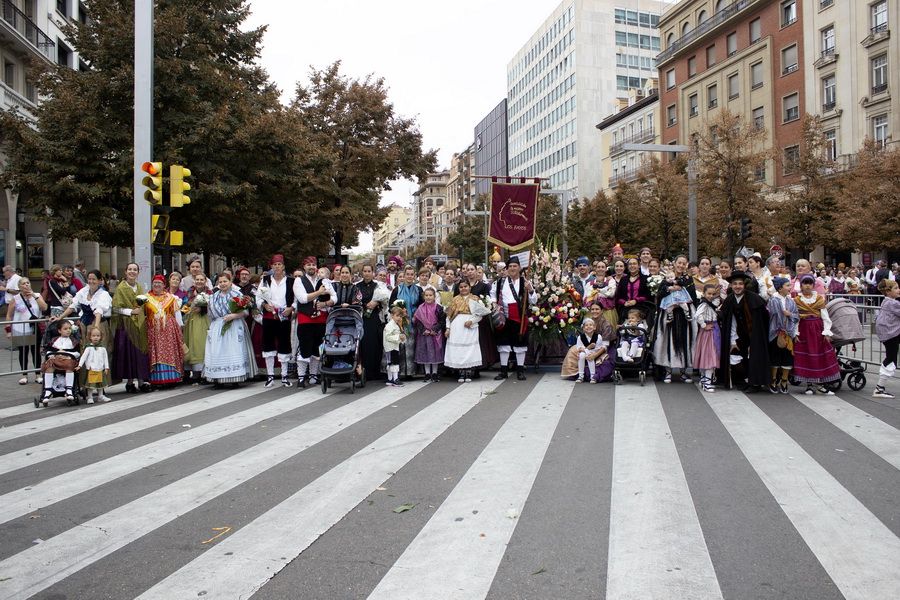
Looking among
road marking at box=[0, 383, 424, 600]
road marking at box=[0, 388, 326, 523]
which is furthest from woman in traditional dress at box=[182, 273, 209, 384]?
road marking at box=[0, 383, 424, 600]

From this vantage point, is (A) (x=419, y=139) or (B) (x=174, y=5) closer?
(B) (x=174, y=5)

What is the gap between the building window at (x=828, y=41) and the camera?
38.4 meters

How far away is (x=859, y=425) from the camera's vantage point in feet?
25.0

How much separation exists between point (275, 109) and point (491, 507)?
21420 millimetres

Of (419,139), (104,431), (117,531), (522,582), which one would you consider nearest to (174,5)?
(419,139)

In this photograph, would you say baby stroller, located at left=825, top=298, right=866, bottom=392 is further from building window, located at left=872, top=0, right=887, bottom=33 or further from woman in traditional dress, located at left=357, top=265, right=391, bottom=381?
building window, located at left=872, top=0, right=887, bottom=33

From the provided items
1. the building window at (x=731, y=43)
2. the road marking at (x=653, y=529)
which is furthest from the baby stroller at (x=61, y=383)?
the building window at (x=731, y=43)

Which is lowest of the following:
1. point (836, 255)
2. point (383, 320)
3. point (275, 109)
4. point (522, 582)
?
point (522, 582)

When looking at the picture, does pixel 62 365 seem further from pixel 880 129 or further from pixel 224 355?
pixel 880 129

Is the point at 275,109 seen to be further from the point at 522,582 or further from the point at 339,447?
the point at 522,582

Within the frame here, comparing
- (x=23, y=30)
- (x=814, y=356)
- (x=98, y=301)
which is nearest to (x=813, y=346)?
(x=814, y=356)

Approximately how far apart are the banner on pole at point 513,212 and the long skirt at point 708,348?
19.6ft

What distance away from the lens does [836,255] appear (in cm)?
3681

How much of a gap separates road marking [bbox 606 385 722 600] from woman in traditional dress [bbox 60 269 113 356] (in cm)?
760
